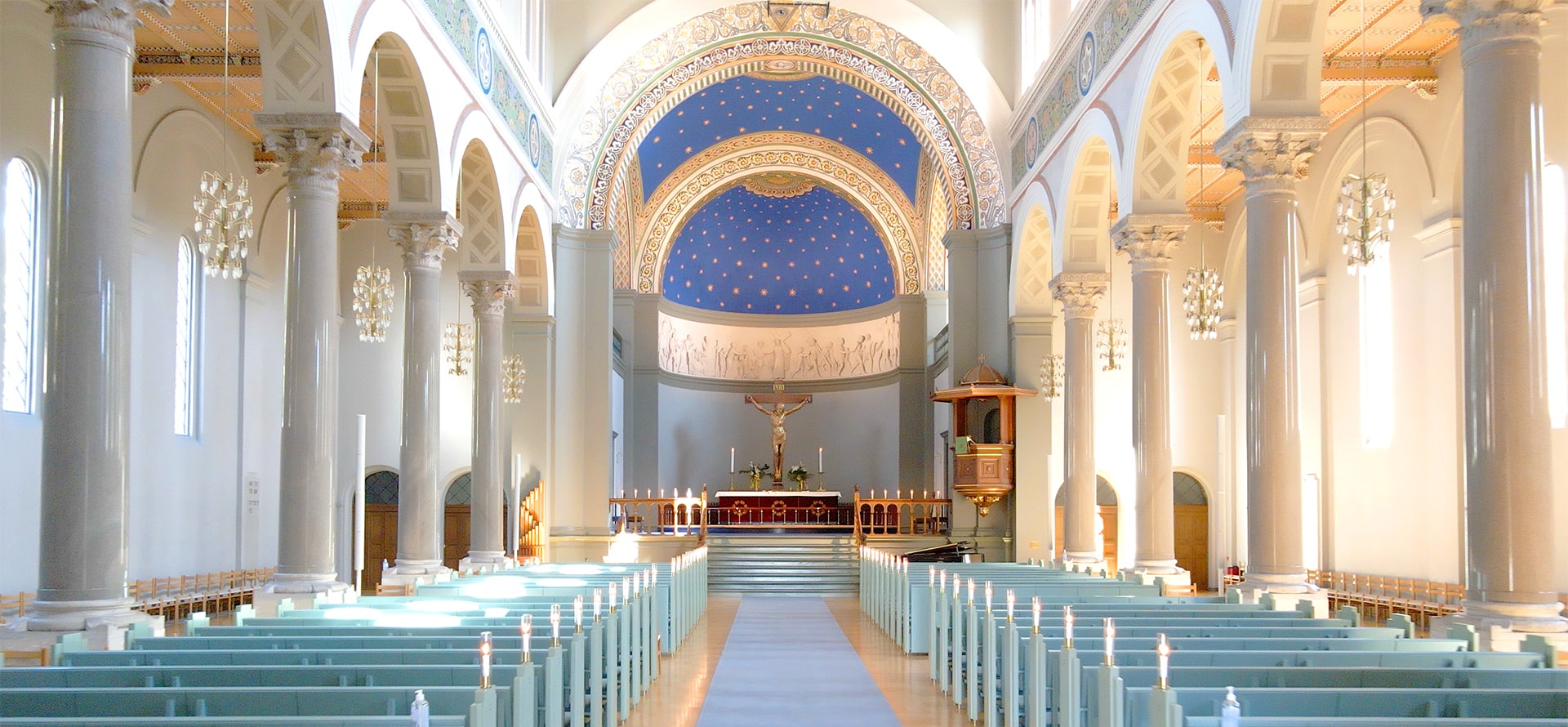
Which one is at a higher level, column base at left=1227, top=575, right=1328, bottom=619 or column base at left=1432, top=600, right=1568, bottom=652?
column base at left=1432, top=600, right=1568, bottom=652

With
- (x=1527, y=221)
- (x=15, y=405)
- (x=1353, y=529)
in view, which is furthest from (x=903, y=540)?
(x=1527, y=221)

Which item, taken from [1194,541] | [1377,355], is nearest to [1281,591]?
[1377,355]

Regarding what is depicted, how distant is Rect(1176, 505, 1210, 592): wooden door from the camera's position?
24.6 meters

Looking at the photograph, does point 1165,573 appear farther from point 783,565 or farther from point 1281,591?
point 783,565

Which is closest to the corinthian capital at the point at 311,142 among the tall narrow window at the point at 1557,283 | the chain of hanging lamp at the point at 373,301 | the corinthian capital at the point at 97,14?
the chain of hanging lamp at the point at 373,301

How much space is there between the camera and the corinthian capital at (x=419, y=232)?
51.3 ft

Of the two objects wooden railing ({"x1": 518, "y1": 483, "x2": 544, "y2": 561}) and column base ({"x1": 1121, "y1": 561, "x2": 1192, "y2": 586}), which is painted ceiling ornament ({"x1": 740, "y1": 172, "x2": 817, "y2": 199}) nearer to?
wooden railing ({"x1": 518, "y1": 483, "x2": 544, "y2": 561})

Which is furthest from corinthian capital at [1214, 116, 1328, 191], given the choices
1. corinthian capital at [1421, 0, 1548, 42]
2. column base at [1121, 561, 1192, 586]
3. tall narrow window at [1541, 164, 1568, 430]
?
column base at [1121, 561, 1192, 586]

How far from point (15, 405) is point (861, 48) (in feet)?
51.9

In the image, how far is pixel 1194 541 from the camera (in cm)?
2469

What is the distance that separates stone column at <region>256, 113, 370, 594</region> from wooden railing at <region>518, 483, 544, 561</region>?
11.0 meters

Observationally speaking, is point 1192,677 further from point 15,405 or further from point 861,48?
point 861,48

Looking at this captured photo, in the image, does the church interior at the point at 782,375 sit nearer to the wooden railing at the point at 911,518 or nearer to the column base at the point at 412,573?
the column base at the point at 412,573

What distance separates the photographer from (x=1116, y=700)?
6.12m
